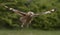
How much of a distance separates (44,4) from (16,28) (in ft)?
7.55

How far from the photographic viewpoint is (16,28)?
17.8 m

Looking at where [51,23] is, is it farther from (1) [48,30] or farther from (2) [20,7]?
(2) [20,7]

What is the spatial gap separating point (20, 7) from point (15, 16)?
0.58 meters

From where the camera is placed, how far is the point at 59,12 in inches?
750

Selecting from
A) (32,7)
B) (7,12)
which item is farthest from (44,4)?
(7,12)

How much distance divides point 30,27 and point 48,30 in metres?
1.03

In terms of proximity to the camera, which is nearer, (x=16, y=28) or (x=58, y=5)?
(x=16, y=28)

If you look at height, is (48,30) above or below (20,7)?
below

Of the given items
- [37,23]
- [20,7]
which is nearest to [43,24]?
[37,23]

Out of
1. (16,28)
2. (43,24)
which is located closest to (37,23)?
(43,24)

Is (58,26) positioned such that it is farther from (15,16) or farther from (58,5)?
(15,16)

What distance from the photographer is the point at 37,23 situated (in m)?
18.8

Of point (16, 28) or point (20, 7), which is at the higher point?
point (20, 7)

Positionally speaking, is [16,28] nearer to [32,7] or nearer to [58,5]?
[32,7]
